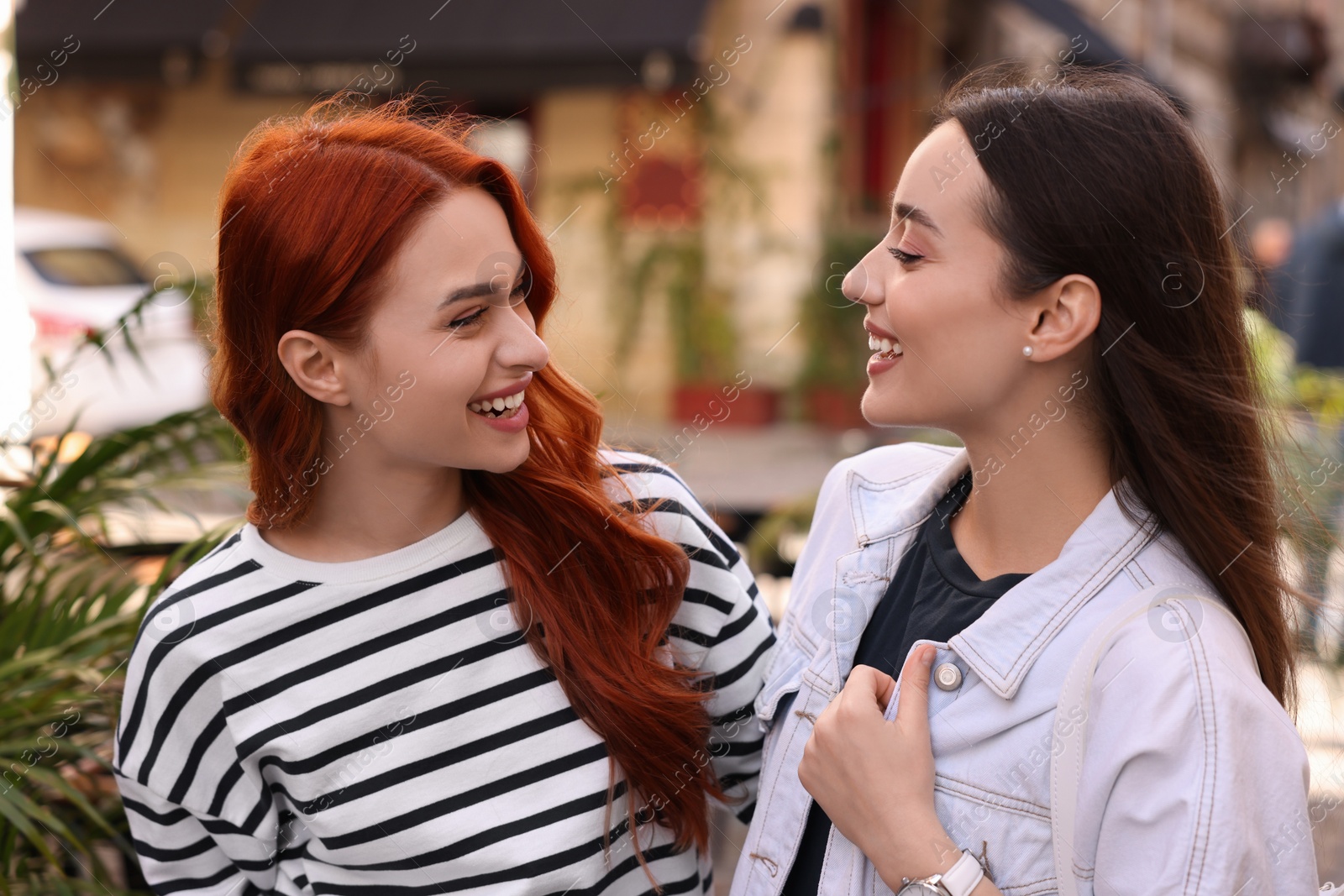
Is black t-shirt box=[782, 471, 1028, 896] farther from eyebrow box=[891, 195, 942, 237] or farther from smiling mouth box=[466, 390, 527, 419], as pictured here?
smiling mouth box=[466, 390, 527, 419]

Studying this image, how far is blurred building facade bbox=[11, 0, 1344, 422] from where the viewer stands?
921cm

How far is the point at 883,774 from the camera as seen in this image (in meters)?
1.38

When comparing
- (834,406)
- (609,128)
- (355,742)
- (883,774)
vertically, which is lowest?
(883,774)

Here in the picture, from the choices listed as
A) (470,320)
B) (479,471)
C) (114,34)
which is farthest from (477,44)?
(470,320)

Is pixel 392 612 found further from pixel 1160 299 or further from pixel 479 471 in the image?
pixel 1160 299

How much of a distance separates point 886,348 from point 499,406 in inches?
20.1

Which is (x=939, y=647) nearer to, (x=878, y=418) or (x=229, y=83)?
(x=878, y=418)

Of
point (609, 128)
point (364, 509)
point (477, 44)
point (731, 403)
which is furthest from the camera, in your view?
point (609, 128)

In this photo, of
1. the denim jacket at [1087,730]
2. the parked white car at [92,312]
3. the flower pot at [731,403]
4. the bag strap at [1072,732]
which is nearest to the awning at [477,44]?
the parked white car at [92,312]

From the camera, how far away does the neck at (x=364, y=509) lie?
1.68 m

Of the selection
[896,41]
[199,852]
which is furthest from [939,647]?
[896,41]

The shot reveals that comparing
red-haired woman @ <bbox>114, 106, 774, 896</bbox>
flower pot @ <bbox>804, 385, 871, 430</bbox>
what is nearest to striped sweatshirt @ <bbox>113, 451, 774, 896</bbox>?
red-haired woman @ <bbox>114, 106, 774, 896</bbox>

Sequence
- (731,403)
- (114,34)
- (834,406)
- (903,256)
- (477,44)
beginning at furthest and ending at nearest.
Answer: (731,403)
(834,406)
(114,34)
(477,44)
(903,256)

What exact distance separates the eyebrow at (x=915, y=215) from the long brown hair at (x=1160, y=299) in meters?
0.06
